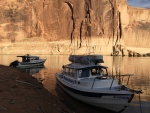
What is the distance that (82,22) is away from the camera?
144 m

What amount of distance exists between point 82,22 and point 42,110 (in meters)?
134

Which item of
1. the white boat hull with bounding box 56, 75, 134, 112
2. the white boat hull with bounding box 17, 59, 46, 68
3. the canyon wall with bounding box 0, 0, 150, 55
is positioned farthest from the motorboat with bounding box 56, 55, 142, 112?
the canyon wall with bounding box 0, 0, 150, 55

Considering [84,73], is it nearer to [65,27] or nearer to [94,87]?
[94,87]

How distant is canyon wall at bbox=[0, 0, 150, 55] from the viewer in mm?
133625

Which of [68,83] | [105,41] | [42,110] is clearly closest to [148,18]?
[105,41]

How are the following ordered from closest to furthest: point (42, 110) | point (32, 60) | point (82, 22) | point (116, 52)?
point (42, 110) → point (32, 60) → point (116, 52) → point (82, 22)

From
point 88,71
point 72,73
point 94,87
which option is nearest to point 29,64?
point 72,73

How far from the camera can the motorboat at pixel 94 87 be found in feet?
58.2

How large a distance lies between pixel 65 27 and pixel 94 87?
128m

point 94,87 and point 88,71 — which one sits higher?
point 88,71

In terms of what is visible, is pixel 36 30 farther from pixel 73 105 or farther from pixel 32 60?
pixel 73 105

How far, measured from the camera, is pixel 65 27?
14600 cm

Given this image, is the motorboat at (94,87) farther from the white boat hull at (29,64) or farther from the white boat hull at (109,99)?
the white boat hull at (29,64)

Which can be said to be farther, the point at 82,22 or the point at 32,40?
the point at 82,22
